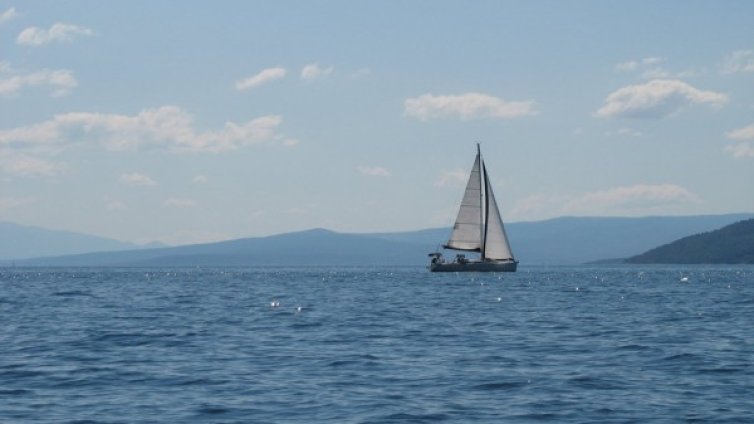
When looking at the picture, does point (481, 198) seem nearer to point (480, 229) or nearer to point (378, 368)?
point (480, 229)

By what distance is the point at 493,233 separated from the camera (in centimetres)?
14238

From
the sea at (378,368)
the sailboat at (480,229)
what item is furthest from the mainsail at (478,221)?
the sea at (378,368)

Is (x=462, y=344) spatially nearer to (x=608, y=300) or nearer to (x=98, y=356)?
(x=98, y=356)

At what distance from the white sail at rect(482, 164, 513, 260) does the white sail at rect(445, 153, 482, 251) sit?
961mm

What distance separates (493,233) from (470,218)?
386cm

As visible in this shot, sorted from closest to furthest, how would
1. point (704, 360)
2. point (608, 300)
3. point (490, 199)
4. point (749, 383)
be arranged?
point (749, 383) < point (704, 360) < point (608, 300) < point (490, 199)

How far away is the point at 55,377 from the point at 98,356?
214 inches

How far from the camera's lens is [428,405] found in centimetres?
2638

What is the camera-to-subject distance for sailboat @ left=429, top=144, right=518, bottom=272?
13988cm

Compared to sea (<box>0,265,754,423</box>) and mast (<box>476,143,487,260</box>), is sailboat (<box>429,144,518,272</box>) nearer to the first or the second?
mast (<box>476,143,487,260</box>)

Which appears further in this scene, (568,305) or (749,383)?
(568,305)

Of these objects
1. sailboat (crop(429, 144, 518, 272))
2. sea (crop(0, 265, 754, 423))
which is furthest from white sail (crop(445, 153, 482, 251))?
sea (crop(0, 265, 754, 423))

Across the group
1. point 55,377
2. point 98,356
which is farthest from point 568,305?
point 55,377

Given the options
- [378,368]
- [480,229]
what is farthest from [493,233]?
[378,368]
